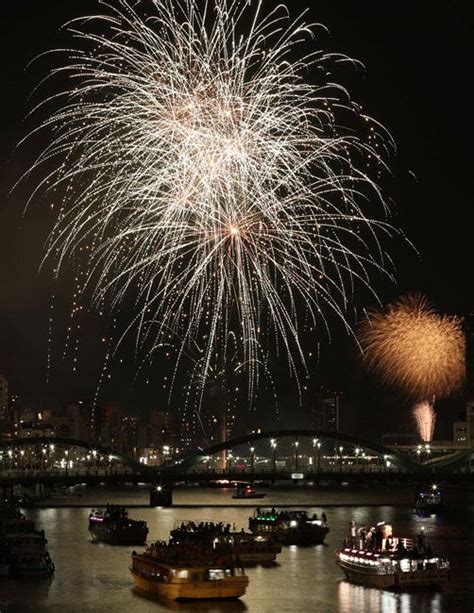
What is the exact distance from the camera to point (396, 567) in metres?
43.2

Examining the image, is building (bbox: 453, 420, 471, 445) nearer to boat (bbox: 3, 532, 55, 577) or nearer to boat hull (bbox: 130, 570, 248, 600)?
boat (bbox: 3, 532, 55, 577)

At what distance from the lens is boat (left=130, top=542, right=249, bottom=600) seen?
40.0 m

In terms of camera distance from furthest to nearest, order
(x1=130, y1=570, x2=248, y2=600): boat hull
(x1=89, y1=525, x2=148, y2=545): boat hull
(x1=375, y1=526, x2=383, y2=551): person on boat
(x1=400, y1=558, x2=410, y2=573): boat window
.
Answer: (x1=89, y1=525, x2=148, y2=545): boat hull
(x1=375, y1=526, x2=383, y2=551): person on boat
(x1=400, y1=558, x2=410, y2=573): boat window
(x1=130, y1=570, x2=248, y2=600): boat hull

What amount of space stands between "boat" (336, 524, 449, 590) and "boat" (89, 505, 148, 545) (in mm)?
19167

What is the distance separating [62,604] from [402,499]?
257 ft

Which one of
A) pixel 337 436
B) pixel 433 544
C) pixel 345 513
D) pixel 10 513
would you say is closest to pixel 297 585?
pixel 433 544

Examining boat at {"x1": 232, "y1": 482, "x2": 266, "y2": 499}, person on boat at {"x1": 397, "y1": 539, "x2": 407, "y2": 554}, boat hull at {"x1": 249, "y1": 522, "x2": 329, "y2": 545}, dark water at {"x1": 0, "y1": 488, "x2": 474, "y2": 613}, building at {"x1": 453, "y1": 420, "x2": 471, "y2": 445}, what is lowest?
dark water at {"x1": 0, "y1": 488, "x2": 474, "y2": 613}

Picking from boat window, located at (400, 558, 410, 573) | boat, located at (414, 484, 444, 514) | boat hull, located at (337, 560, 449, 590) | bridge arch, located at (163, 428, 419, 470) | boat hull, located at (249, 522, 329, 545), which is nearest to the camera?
boat hull, located at (337, 560, 449, 590)

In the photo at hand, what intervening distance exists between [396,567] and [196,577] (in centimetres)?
755

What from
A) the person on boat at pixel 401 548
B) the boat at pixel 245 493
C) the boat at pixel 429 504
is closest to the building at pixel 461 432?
the boat at pixel 245 493

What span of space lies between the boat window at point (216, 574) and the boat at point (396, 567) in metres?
6.38

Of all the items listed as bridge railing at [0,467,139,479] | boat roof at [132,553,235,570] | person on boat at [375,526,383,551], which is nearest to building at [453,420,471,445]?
bridge railing at [0,467,139,479]

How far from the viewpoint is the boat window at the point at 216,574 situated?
4004cm

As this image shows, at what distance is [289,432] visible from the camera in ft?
355
